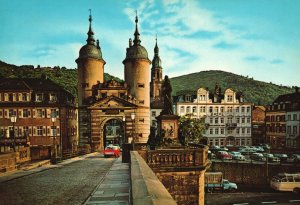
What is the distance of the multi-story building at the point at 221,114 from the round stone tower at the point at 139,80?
17935 mm

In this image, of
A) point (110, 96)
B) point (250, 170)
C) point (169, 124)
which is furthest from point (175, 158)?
point (110, 96)

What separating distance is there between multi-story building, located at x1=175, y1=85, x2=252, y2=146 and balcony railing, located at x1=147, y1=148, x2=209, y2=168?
50.1 meters

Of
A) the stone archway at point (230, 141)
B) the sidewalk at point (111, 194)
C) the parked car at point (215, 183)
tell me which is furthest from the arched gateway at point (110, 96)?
the sidewalk at point (111, 194)

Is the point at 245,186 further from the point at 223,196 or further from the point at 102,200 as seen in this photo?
the point at 102,200

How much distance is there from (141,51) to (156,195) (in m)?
50.1

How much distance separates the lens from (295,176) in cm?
3809

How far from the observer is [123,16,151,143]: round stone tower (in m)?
50.8

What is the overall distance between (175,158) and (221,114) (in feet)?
174

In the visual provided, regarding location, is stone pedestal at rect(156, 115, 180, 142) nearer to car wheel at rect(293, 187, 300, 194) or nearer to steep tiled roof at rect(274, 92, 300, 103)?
car wheel at rect(293, 187, 300, 194)

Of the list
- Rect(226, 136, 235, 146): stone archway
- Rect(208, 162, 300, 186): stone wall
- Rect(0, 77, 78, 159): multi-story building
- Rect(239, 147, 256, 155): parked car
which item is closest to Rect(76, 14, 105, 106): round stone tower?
Rect(0, 77, 78, 159): multi-story building

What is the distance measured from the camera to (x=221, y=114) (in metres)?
68.9

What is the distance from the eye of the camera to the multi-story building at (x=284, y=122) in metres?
61.8

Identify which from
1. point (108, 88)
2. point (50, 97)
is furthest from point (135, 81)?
point (50, 97)

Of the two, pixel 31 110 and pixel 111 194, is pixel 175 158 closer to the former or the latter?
pixel 111 194
